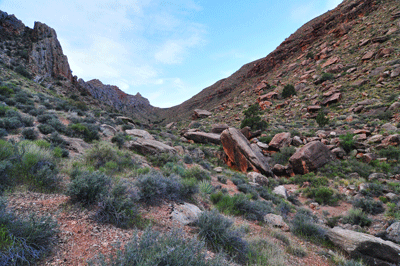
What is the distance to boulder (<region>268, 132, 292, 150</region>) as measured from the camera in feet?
48.0

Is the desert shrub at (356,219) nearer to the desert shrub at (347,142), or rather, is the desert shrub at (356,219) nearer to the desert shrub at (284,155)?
the desert shrub at (347,142)

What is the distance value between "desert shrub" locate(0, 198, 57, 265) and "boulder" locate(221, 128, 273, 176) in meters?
11.8

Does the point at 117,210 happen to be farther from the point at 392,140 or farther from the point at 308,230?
the point at 392,140

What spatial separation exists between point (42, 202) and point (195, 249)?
292cm

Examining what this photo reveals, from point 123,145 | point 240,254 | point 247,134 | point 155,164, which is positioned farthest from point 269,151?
point 240,254

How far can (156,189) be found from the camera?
430 centimetres

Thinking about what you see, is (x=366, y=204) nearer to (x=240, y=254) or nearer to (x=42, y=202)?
(x=240, y=254)

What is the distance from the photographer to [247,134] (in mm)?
18391

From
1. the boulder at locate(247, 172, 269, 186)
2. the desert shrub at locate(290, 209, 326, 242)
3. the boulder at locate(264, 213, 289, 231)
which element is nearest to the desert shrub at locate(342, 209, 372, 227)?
the desert shrub at locate(290, 209, 326, 242)

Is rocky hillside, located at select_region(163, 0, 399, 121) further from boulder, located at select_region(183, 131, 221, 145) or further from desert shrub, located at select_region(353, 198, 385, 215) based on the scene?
desert shrub, located at select_region(353, 198, 385, 215)

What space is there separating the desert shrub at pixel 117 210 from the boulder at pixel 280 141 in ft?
45.6

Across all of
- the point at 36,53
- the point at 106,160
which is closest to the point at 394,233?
the point at 106,160

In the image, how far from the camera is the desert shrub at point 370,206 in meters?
7.02

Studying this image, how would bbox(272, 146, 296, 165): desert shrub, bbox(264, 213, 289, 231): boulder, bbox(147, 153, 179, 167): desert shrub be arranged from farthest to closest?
bbox(272, 146, 296, 165): desert shrub < bbox(147, 153, 179, 167): desert shrub < bbox(264, 213, 289, 231): boulder
